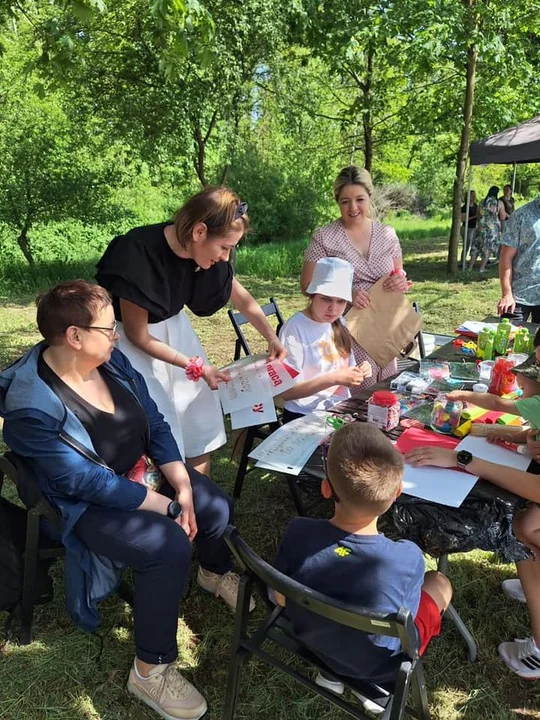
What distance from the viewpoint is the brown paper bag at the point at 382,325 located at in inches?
126

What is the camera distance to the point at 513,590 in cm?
241

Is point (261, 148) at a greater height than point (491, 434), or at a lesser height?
greater

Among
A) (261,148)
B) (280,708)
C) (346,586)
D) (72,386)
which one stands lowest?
(280,708)

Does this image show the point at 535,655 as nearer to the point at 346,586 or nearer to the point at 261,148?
the point at 346,586

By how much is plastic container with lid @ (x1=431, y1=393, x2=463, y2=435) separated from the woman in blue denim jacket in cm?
109

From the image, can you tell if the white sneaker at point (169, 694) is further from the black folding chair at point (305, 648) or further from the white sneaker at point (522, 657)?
the white sneaker at point (522, 657)

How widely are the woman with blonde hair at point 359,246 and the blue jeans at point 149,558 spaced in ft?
5.48

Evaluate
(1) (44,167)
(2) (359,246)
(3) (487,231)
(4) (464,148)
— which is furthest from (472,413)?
(1) (44,167)

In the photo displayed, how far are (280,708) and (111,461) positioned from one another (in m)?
1.12

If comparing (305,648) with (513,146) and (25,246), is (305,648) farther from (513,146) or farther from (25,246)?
(25,246)

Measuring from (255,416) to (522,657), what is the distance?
146cm

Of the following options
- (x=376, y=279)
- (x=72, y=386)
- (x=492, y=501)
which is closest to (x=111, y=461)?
(x=72, y=386)

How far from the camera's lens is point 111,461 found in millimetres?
1984

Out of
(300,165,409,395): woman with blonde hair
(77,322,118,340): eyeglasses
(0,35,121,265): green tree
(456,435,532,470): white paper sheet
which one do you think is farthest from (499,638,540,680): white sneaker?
(0,35,121,265): green tree
